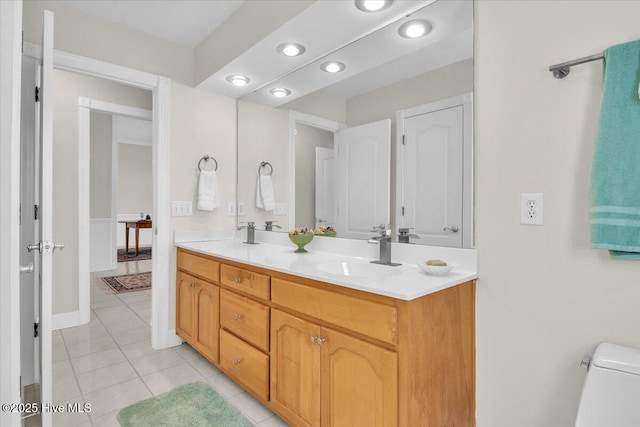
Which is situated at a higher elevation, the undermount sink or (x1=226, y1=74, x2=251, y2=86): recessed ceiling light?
(x1=226, y1=74, x2=251, y2=86): recessed ceiling light

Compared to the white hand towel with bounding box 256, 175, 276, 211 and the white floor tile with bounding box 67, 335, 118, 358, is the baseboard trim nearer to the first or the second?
the white floor tile with bounding box 67, 335, 118, 358

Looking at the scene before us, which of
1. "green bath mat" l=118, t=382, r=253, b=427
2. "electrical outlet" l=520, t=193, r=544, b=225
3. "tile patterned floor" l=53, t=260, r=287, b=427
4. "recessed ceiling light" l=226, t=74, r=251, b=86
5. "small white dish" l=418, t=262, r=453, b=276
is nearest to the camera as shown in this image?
"electrical outlet" l=520, t=193, r=544, b=225

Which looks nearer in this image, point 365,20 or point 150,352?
point 365,20

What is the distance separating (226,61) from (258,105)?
19.1 inches

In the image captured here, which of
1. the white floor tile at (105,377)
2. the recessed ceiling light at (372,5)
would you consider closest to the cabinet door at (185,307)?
the white floor tile at (105,377)

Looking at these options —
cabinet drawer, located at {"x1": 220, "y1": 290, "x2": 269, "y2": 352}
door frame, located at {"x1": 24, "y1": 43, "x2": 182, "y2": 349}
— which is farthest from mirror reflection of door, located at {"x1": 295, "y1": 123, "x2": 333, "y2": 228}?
door frame, located at {"x1": 24, "y1": 43, "x2": 182, "y2": 349}

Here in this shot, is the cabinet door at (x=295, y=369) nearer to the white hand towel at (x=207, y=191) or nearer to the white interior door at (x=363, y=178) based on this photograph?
the white interior door at (x=363, y=178)

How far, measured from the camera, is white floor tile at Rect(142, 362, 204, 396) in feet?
6.68

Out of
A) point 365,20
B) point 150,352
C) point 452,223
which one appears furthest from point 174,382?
point 365,20

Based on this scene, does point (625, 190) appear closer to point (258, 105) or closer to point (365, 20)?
point (365, 20)

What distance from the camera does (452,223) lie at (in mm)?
1537

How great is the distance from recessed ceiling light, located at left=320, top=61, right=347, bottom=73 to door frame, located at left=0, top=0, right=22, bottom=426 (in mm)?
1515

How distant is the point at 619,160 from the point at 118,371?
279cm

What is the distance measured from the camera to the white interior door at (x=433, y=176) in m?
1.52
